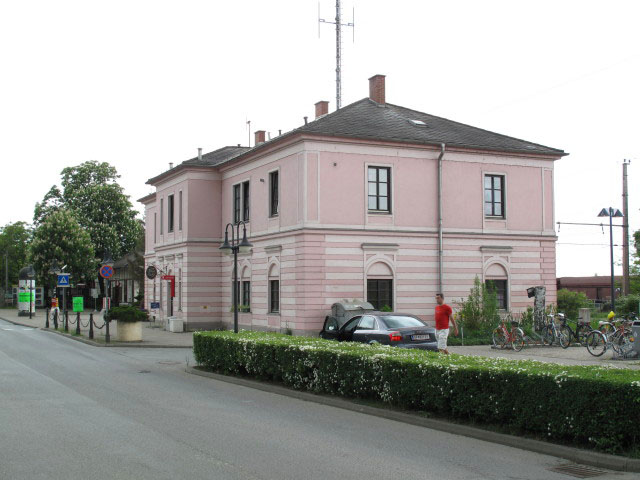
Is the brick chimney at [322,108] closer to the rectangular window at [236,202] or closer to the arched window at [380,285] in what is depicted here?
the rectangular window at [236,202]

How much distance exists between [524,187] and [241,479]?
27.9 m

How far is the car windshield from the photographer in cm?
1902

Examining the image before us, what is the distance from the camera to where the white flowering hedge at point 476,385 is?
844cm

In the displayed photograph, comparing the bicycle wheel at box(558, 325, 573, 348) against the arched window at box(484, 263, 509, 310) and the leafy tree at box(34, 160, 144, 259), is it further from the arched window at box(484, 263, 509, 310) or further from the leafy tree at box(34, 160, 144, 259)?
the leafy tree at box(34, 160, 144, 259)

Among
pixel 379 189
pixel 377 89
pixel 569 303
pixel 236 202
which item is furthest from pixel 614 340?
pixel 236 202

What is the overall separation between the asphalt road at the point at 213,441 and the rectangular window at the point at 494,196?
19.7m

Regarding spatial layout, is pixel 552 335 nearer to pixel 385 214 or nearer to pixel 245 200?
pixel 385 214

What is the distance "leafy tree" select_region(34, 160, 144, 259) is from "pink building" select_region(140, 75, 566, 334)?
38869 millimetres

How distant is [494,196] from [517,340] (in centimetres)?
994

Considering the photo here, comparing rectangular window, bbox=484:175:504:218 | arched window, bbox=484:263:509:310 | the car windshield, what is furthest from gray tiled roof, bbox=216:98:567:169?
the car windshield

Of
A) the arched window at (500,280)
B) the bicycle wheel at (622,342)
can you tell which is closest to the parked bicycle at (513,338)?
the bicycle wheel at (622,342)

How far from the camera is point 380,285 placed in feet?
99.1

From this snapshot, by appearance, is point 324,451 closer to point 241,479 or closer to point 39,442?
point 241,479

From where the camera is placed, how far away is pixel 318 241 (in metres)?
29.0
